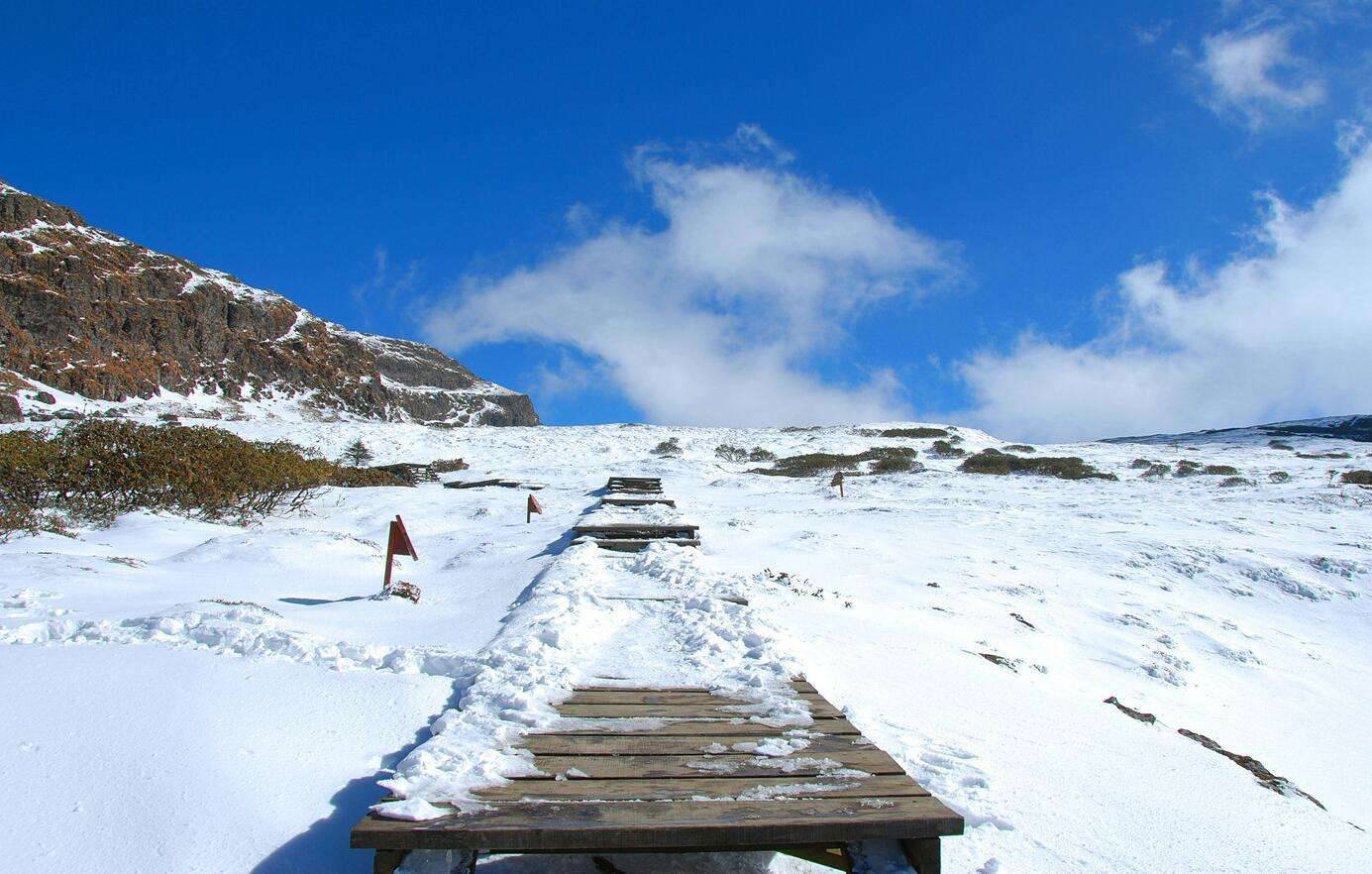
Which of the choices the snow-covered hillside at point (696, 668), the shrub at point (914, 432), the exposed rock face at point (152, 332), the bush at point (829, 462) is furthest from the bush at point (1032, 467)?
the exposed rock face at point (152, 332)

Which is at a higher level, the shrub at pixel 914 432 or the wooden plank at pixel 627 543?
the shrub at pixel 914 432

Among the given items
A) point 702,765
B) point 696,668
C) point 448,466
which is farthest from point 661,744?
point 448,466

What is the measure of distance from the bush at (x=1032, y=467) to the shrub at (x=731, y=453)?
8.91m

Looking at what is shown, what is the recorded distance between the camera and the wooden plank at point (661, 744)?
2.89 meters

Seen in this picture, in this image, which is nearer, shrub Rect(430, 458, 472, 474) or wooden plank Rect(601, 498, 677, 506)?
wooden plank Rect(601, 498, 677, 506)

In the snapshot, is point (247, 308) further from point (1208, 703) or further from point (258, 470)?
point (1208, 703)

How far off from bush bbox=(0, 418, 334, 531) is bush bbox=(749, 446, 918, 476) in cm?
1672

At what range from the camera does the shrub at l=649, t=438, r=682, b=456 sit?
1227 inches

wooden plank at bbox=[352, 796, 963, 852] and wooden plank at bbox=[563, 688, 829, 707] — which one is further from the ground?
wooden plank at bbox=[563, 688, 829, 707]

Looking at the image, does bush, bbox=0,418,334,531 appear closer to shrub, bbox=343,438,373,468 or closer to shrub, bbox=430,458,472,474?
shrub, bbox=430,458,472,474

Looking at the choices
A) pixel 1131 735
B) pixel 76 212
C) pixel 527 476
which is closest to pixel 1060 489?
pixel 527 476

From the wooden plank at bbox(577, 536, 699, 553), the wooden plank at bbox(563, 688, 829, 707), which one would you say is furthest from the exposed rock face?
the wooden plank at bbox(563, 688, 829, 707)

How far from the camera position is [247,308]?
6419cm

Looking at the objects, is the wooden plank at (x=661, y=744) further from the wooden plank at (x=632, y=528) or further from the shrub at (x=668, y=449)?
the shrub at (x=668, y=449)
